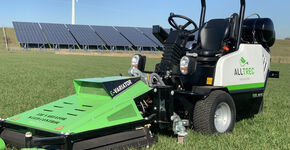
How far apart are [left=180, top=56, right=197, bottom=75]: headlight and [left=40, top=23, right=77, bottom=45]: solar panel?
46450 millimetres

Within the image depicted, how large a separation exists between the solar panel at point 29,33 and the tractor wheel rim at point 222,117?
46.0 metres

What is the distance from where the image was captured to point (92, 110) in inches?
149

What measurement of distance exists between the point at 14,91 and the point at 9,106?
88.1 inches

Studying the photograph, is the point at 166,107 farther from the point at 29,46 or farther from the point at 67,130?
the point at 29,46

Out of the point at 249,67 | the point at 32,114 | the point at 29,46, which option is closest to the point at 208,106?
the point at 249,67

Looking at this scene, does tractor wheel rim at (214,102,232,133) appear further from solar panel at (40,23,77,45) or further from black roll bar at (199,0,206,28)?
solar panel at (40,23,77,45)

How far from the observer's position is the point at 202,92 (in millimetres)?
4691

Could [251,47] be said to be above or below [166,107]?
above

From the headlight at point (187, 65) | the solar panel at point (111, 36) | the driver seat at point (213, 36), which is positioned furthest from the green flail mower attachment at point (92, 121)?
the solar panel at point (111, 36)

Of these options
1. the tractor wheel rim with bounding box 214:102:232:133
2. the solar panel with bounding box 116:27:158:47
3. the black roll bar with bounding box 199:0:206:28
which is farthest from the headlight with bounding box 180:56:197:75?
the solar panel with bounding box 116:27:158:47

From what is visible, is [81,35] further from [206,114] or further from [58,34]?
[206,114]

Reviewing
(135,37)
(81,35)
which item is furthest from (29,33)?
(135,37)

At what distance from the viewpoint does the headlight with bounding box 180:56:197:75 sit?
14.8ft

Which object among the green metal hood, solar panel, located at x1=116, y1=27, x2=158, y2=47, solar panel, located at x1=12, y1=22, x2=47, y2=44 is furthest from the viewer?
solar panel, located at x1=116, y1=27, x2=158, y2=47
